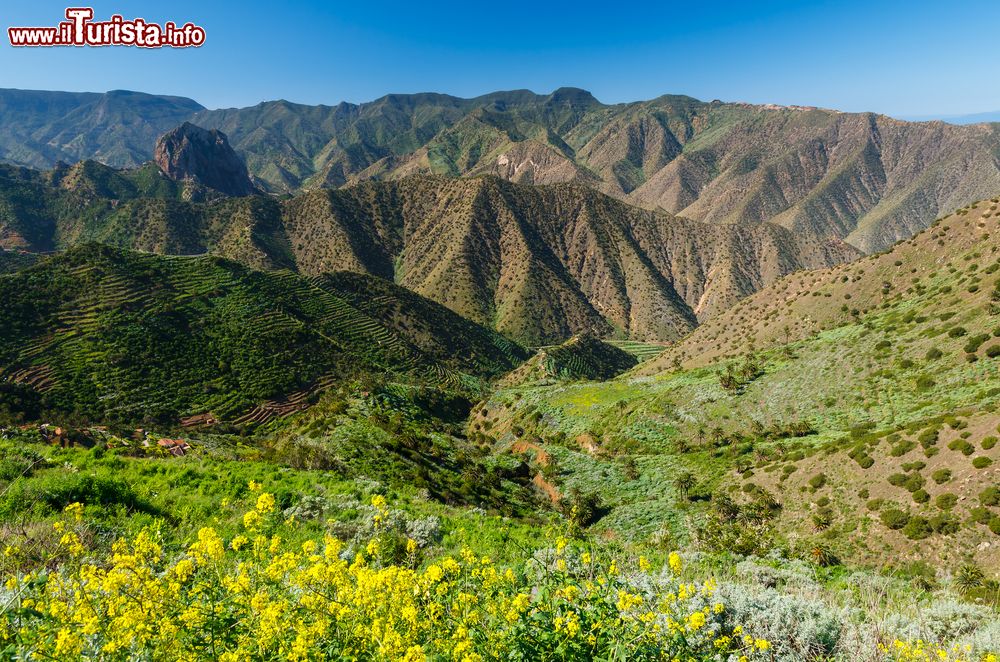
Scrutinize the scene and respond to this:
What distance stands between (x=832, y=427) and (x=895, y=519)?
16523 millimetres

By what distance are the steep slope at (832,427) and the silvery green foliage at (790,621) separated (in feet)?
46.3

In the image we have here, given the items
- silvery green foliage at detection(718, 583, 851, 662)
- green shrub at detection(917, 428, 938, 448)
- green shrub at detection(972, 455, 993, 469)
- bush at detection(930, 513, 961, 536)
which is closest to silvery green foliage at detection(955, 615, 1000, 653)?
silvery green foliage at detection(718, 583, 851, 662)

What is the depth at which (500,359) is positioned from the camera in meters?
130

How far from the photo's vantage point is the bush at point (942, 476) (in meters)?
22.0

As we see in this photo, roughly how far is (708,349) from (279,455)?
230 feet

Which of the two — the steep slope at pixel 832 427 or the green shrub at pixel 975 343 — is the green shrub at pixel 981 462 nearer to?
the steep slope at pixel 832 427

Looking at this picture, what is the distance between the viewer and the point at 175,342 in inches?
2699

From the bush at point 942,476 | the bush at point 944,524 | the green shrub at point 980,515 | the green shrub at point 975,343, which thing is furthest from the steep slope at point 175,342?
the green shrub at point 975,343

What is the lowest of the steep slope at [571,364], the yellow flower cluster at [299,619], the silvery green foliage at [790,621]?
the steep slope at [571,364]

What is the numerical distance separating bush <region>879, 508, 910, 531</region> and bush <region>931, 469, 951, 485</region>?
243cm

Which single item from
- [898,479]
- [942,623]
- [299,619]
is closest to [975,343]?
[898,479]

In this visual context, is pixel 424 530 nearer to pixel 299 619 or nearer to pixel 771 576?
pixel 299 619

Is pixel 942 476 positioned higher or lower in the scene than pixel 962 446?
lower

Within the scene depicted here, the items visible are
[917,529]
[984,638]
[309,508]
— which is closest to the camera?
[984,638]
